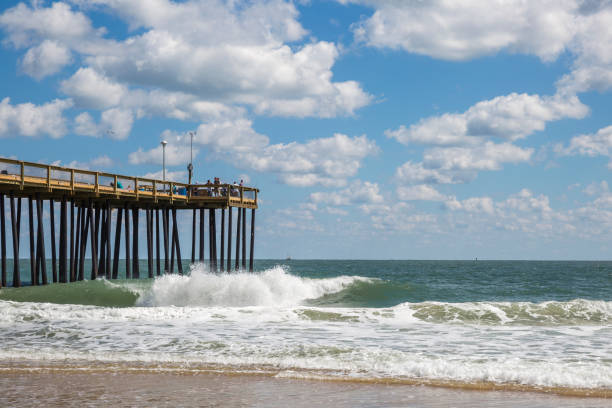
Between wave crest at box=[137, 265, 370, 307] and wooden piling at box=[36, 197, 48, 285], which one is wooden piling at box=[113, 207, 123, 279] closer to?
wooden piling at box=[36, 197, 48, 285]

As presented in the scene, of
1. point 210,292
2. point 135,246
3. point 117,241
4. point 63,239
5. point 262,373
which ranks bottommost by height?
point 262,373

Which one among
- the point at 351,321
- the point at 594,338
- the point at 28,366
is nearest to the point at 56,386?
the point at 28,366

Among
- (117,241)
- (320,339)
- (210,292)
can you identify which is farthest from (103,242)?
(320,339)

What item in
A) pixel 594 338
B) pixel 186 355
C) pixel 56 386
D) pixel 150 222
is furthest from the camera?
pixel 150 222

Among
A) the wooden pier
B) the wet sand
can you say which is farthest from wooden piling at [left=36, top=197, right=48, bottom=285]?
the wet sand

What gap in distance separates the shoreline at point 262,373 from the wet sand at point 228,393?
135 mm

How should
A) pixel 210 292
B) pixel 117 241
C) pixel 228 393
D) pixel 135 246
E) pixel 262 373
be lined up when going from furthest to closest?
pixel 117 241 < pixel 135 246 < pixel 210 292 < pixel 262 373 < pixel 228 393

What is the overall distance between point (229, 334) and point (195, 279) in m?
9.81

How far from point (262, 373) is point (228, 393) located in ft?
5.17

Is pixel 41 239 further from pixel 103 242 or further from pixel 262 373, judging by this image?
pixel 262 373

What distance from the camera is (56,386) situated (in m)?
9.30

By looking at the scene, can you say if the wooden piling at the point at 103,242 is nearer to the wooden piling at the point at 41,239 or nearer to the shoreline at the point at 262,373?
the wooden piling at the point at 41,239

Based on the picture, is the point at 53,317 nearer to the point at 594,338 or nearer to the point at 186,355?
Answer: the point at 186,355

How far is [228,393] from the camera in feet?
29.2
